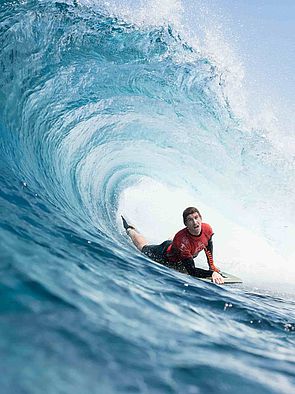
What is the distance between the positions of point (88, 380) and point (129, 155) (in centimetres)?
1175

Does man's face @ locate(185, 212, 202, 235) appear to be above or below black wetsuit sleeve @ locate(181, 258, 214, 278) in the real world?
above

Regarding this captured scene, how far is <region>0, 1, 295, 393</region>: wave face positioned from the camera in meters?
2.12

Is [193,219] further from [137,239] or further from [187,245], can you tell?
[137,239]

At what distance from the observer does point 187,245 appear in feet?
21.6

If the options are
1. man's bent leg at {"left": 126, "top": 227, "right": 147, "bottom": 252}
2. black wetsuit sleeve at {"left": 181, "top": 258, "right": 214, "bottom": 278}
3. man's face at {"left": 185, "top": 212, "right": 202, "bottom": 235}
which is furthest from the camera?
man's bent leg at {"left": 126, "top": 227, "right": 147, "bottom": 252}

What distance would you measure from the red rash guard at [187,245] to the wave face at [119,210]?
919 mm

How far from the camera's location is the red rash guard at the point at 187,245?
643 cm

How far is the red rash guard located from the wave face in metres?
0.92

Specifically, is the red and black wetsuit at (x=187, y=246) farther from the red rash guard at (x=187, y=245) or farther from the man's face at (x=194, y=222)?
the man's face at (x=194, y=222)

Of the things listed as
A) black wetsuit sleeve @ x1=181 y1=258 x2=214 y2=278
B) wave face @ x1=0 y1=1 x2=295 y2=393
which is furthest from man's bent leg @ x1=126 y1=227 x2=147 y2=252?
black wetsuit sleeve @ x1=181 y1=258 x2=214 y2=278

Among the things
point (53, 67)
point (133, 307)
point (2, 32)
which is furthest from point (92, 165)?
point (133, 307)

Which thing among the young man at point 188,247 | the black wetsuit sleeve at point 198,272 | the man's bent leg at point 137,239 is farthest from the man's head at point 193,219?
the man's bent leg at point 137,239

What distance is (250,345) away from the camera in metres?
2.98

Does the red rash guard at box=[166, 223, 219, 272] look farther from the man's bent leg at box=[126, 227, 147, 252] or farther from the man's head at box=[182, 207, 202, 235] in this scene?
the man's bent leg at box=[126, 227, 147, 252]
